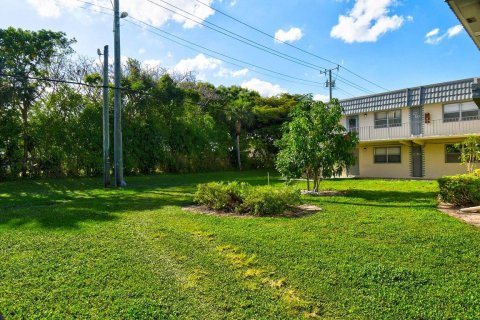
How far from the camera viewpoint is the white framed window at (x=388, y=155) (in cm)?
1856

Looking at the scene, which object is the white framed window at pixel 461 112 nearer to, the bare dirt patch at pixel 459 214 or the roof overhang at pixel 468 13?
the bare dirt patch at pixel 459 214

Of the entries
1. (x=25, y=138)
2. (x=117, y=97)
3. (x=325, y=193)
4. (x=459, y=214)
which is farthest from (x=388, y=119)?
(x=25, y=138)

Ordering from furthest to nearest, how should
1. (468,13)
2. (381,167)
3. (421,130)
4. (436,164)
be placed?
(381,167) → (436,164) → (421,130) → (468,13)

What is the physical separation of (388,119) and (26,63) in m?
19.0

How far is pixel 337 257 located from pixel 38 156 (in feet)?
53.0

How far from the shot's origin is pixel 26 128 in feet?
50.4

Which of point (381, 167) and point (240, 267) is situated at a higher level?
point (381, 167)

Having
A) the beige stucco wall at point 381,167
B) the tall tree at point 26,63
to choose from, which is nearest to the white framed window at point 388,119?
the beige stucco wall at point 381,167

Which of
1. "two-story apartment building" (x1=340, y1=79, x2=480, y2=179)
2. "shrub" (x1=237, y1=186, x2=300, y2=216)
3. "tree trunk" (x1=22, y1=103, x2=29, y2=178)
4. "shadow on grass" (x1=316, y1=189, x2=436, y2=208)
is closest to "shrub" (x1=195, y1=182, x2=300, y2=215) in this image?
"shrub" (x1=237, y1=186, x2=300, y2=216)

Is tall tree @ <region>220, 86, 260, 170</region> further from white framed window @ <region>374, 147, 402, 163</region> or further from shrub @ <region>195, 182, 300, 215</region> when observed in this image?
shrub @ <region>195, 182, 300, 215</region>

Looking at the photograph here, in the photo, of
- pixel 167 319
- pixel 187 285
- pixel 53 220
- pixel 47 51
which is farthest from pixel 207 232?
pixel 47 51

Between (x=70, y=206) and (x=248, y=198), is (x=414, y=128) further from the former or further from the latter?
(x=70, y=206)

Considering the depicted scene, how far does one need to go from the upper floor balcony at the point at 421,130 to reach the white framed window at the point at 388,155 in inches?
41.4

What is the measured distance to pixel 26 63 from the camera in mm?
15484
